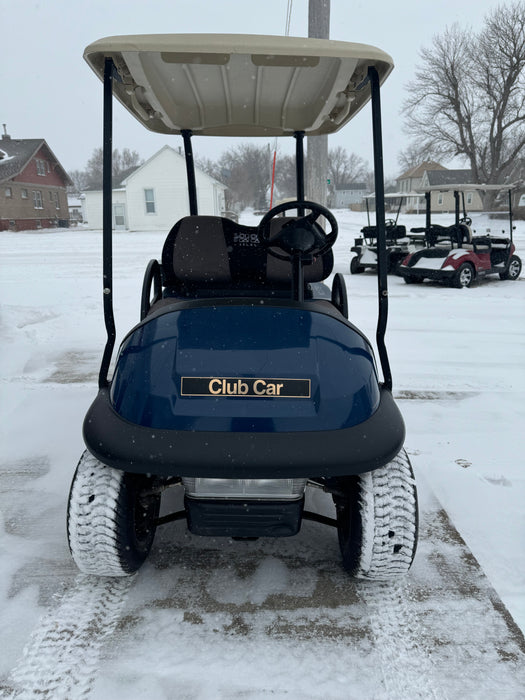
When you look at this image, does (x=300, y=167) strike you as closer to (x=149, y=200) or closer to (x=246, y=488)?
(x=246, y=488)

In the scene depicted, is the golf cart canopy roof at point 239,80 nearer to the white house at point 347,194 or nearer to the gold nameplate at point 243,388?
the gold nameplate at point 243,388

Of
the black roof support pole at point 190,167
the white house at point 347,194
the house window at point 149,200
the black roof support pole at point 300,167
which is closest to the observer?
the black roof support pole at point 190,167

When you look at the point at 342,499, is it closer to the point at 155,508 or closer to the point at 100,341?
the point at 155,508

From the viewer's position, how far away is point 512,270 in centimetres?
1034

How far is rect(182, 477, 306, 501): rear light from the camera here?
1.77m

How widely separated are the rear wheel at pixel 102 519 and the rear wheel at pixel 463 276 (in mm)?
8357

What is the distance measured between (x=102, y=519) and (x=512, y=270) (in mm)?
10223

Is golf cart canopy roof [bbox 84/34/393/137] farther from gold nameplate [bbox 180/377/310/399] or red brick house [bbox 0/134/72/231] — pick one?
red brick house [bbox 0/134/72/231]

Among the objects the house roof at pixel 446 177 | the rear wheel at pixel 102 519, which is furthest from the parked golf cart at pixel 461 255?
the house roof at pixel 446 177

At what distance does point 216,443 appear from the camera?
1637 mm

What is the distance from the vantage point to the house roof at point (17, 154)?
32.0 m

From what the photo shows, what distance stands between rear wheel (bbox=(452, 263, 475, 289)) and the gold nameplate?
824cm

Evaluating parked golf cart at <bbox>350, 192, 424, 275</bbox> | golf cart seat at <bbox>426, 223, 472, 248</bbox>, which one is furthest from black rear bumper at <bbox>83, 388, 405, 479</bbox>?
parked golf cart at <bbox>350, 192, 424, 275</bbox>

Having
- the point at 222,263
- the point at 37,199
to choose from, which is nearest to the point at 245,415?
the point at 222,263
